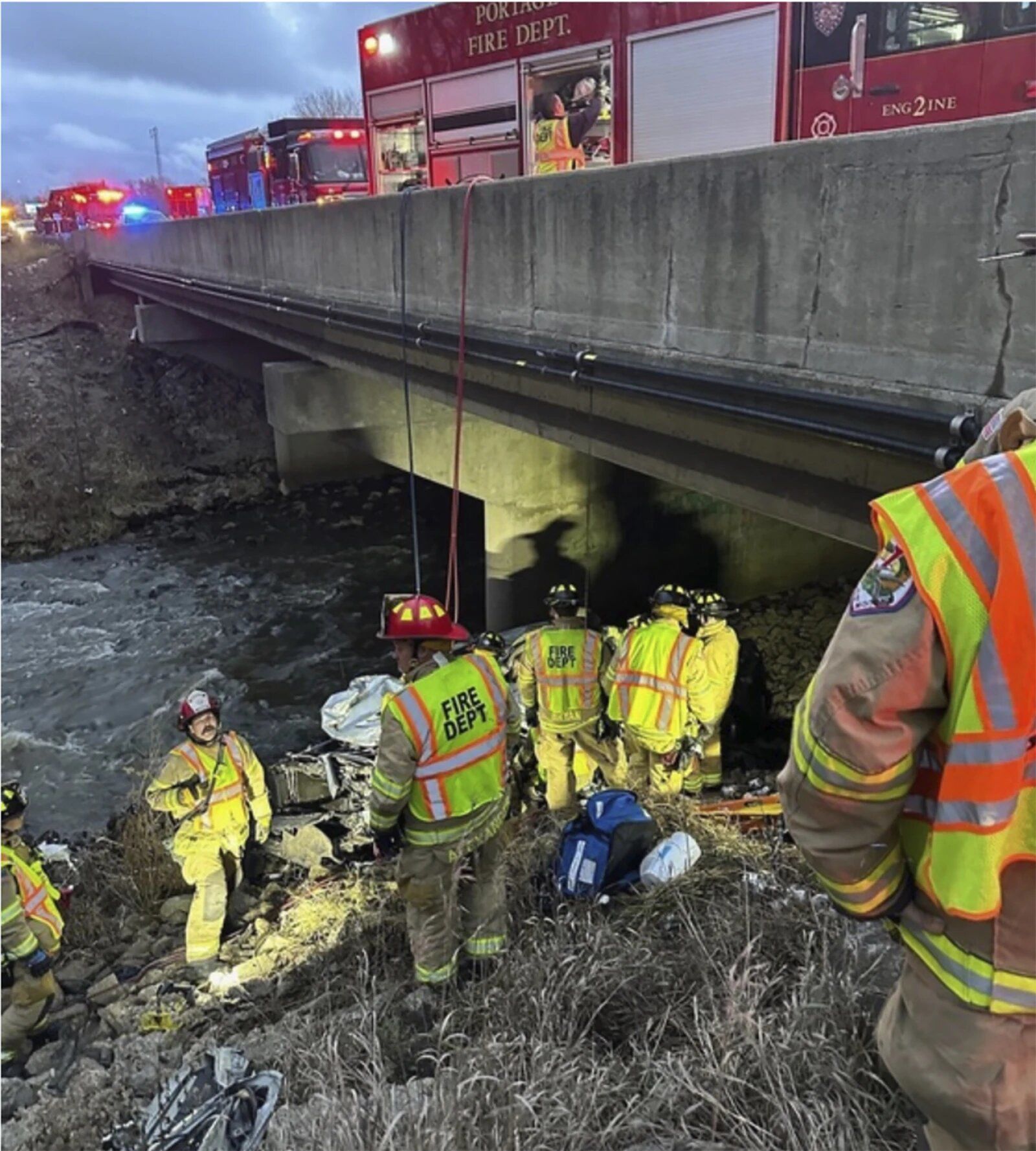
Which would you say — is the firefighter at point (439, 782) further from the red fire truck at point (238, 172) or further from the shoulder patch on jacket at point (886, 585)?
the red fire truck at point (238, 172)

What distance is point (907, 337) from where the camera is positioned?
3930mm

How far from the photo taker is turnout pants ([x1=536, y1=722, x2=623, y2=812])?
270 inches

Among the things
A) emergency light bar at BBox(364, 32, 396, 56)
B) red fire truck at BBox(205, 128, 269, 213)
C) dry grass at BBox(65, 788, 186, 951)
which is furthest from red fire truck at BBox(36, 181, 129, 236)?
dry grass at BBox(65, 788, 186, 951)

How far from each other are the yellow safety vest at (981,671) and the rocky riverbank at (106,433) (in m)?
16.5

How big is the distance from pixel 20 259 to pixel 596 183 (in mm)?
30758

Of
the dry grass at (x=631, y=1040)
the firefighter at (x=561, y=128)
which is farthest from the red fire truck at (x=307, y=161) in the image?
the dry grass at (x=631, y=1040)

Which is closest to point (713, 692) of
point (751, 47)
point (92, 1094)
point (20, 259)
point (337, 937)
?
point (337, 937)

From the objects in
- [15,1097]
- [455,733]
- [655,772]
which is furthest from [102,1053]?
[655,772]

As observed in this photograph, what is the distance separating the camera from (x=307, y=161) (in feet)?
68.8

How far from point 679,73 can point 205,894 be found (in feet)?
23.9

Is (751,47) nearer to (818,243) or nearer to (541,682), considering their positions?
(818,243)

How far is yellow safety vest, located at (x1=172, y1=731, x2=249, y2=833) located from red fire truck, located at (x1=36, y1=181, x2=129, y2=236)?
114 feet

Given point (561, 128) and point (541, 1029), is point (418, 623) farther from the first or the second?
point (561, 128)

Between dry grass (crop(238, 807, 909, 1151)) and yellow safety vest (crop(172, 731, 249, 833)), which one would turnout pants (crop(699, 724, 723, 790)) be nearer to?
dry grass (crop(238, 807, 909, 1151))
